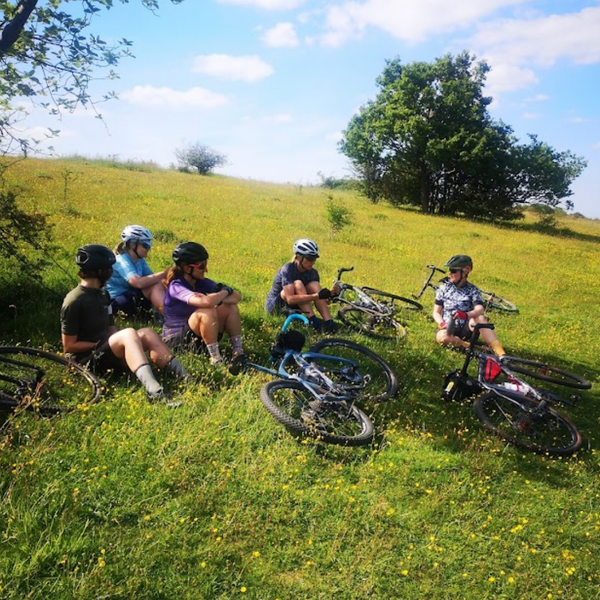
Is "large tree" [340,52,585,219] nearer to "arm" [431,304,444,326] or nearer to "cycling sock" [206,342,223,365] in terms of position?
"arm" [431,304,444,326]

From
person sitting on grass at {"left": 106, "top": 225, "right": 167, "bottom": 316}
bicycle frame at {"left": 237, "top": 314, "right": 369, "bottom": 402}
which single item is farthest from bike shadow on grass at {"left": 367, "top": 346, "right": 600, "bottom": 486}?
person sitting on grass at {"left": 106, "top": 225, "right": 167, "bottom": 316}

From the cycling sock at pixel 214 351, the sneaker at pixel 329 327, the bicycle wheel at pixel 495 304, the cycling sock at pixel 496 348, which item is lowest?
the cycling sock at pixel 214 351

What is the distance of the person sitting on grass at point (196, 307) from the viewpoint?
5395 mm

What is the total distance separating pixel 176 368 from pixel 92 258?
150 centimetres

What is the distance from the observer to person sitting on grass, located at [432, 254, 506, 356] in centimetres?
759

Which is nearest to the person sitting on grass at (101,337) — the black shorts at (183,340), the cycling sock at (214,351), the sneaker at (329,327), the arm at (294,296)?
the cycling sock at (214,351)

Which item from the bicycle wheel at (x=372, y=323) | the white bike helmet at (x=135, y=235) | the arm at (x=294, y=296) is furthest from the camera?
the bicycle wheel at (x=372, y=323)

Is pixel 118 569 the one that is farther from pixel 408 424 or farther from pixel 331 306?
pixel 331 306

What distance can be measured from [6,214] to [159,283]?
2.27m

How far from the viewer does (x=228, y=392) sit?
15.9ft

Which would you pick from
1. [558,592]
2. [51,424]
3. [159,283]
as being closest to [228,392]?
[51,424]

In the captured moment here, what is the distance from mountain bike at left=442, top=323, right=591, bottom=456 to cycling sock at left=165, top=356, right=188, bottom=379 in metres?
3.51

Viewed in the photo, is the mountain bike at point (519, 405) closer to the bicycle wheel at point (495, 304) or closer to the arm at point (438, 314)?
the arm at point (438, 314)

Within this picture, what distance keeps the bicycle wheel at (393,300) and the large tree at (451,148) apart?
25.6m
